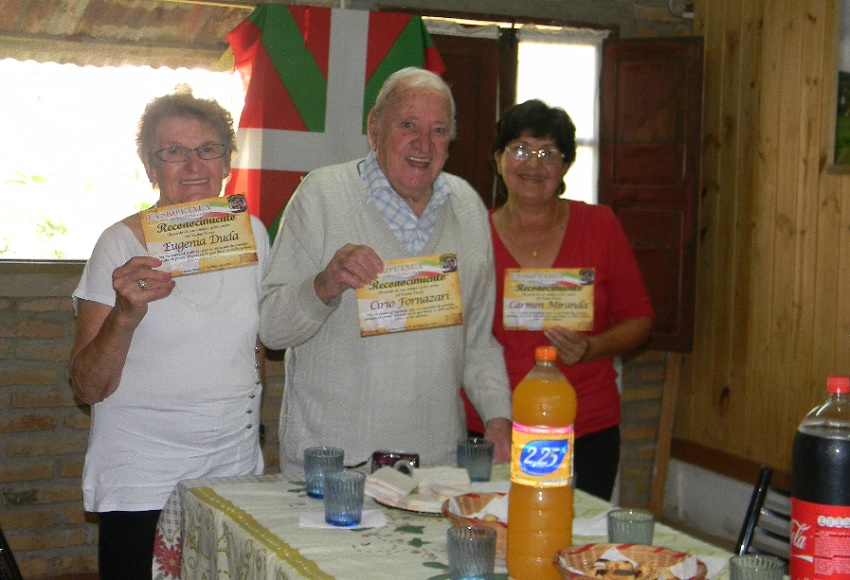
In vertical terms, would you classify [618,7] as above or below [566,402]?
above

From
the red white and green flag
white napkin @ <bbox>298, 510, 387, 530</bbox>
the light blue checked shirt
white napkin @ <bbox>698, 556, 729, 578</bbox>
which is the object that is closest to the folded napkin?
white napkin @ <bbox>698, 556, 729, 578</bbox>

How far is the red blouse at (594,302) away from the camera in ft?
9.86

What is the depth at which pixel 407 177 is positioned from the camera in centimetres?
258

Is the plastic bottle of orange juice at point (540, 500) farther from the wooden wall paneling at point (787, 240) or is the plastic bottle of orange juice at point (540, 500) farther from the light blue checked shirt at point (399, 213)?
the wooden wall paneling at point (787, 240)

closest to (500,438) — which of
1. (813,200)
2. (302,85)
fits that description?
(302,85)

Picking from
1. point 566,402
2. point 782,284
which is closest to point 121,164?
point 782,284

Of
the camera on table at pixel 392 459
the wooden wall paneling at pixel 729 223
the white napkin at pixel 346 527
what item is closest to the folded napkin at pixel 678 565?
the white napkin at pixel 346 527

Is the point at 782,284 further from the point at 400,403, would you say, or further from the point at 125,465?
the point at 125,465

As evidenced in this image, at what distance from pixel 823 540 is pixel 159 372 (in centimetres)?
148

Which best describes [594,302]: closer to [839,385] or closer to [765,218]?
[839,385]

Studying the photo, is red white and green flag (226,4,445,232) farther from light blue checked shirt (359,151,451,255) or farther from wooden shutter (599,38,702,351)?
light blue checked shirt (359,151,451,255)

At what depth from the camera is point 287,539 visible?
190 centimetres

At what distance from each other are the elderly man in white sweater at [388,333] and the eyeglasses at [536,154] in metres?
0.45

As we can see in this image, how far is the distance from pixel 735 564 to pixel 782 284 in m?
3.65
